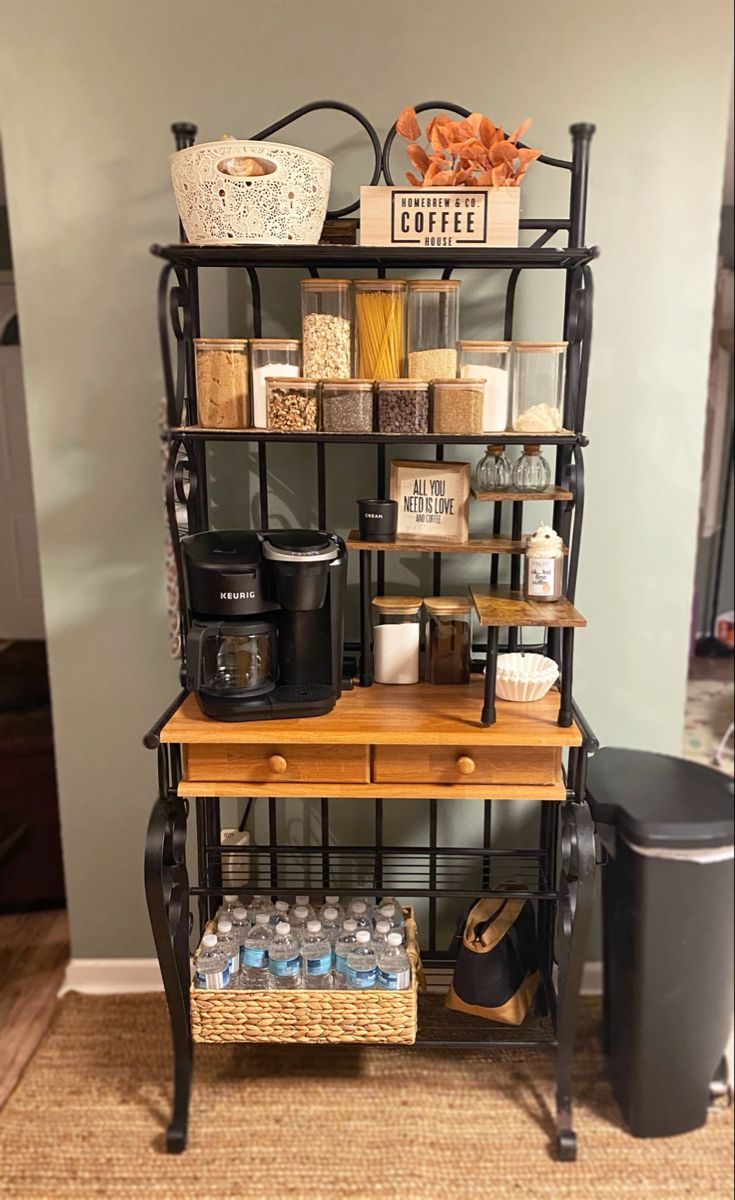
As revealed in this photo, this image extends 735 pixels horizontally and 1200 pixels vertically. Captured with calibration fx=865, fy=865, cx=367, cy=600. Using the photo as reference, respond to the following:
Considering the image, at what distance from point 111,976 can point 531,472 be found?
142 cm

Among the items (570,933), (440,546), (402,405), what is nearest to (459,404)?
(402,405)

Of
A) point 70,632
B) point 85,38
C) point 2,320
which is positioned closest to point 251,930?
point 70,632

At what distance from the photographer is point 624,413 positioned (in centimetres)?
165

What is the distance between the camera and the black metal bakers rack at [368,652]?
1386 millimetres

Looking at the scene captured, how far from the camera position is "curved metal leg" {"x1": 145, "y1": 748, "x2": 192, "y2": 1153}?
1401 millimetres

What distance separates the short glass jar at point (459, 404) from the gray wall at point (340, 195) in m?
0.29

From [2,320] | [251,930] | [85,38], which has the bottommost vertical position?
[251,930]

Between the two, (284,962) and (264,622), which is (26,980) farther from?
(264,622)

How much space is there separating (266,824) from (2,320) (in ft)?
5.85

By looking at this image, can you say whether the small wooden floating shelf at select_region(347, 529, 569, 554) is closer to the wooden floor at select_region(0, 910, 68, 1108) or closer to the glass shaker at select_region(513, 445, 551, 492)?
the glass shaker at select_region(513, 445, 551, 492)

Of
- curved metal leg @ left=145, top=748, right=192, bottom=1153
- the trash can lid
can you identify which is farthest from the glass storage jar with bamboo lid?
the trash can lid

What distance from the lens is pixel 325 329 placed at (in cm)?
143

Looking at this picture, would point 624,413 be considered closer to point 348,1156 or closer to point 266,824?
point 266,824

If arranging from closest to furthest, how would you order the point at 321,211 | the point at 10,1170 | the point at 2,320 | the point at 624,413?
the point at 321,211
the point at 10,1170
the point at 624,413
the point at 2,320
